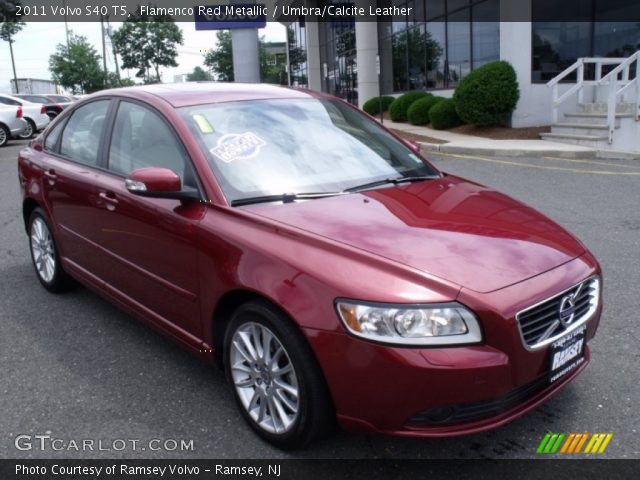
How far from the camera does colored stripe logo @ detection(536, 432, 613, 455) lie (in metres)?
2.74

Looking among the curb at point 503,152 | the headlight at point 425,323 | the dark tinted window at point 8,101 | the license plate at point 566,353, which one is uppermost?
the dark tinted window at point 8,101

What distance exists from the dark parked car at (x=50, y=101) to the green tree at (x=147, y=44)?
37.2m

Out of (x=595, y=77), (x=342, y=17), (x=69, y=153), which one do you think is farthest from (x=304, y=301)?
(x=342, y=17)

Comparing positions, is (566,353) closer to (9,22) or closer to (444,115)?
(444,115)

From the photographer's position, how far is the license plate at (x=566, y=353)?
8.34ft

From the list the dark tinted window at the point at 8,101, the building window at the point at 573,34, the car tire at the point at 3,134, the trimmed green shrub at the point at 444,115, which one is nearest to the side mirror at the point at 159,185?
the building window at the point at 573,34

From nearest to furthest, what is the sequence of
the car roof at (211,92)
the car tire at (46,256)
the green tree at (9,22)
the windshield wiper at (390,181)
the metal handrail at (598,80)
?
the windshield wiper at (390,181) < the car roof at (211,92) < the car tire at (46,256) < the metal handrail at (598,80) < the green tree at (9,22)

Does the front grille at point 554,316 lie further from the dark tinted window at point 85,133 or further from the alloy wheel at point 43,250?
the alloy wheel at point 43,250

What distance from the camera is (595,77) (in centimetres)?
1504

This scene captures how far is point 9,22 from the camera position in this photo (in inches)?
1663

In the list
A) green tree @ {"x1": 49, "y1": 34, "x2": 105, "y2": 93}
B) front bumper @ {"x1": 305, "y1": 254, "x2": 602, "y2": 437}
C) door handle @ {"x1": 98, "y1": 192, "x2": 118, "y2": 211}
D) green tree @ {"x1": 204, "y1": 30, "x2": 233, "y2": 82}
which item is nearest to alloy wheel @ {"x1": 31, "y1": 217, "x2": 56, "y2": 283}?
door handle @ {"x1": 98, "y1": 192, "x2": 118, "y2": 211}

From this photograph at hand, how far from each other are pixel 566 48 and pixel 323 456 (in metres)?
15.5

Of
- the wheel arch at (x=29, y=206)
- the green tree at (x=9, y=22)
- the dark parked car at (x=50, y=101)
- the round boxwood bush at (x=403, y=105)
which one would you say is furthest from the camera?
the green tree at (x=9, y=22)

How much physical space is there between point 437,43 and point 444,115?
4.31 meters
